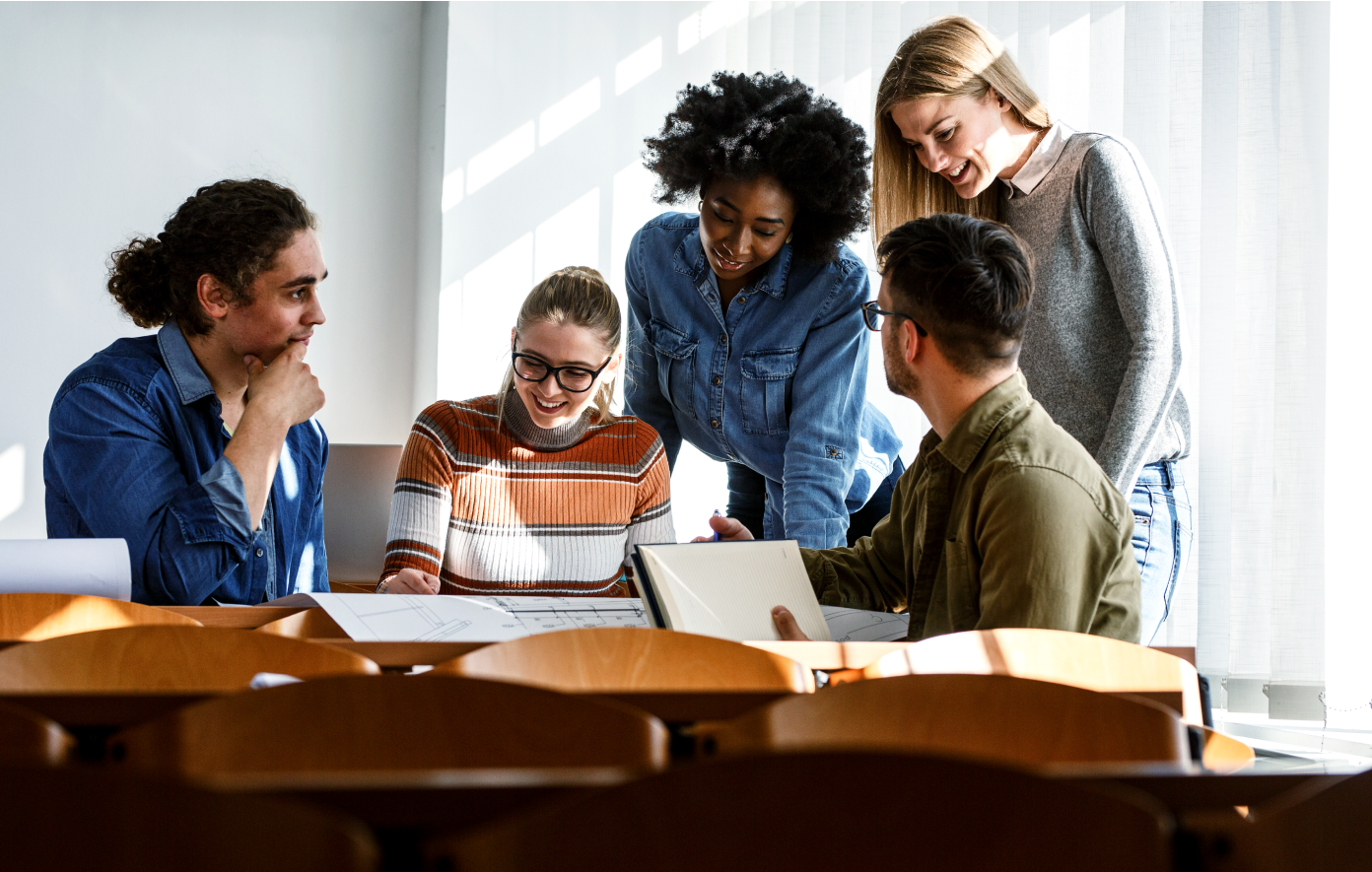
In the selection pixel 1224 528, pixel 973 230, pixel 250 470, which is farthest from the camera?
pixel 1224 528

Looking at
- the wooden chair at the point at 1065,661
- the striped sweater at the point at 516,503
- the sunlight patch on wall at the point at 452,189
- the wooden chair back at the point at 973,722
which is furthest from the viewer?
the sunlight patch on wall at the point at 452,189

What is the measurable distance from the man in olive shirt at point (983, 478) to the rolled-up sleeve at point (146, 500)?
823 mm

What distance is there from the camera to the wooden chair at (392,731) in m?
0.82

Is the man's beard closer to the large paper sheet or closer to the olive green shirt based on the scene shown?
the olive green shirt

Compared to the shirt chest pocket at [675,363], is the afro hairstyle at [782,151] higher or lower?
higher

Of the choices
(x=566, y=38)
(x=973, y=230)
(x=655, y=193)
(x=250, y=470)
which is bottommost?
(x=250, y=470)

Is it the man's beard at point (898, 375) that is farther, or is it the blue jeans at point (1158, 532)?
the blue jeans at point (1158, 532)

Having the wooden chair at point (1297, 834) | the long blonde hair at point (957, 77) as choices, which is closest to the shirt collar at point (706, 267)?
the long blonde hair at point (957, 77)

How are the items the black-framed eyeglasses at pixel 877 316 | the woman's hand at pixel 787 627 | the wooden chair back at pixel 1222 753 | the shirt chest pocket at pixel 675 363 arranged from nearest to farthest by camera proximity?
the wooden chair back at pixel 1222 753 < the woman's hand at pixel 787 627 < the black-framed eyeglasses at pixel 877 316 < the shirt chest pocket at pixel 675 363

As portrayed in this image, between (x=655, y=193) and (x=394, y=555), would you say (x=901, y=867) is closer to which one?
(x=394, y=555)

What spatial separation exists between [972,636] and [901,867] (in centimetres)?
62

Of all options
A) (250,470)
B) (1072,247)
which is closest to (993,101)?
(1072,247)

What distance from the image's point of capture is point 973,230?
150 cm

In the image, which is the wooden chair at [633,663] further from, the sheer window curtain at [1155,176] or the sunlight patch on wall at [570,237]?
the sunlight patch on wall at [570,237]
